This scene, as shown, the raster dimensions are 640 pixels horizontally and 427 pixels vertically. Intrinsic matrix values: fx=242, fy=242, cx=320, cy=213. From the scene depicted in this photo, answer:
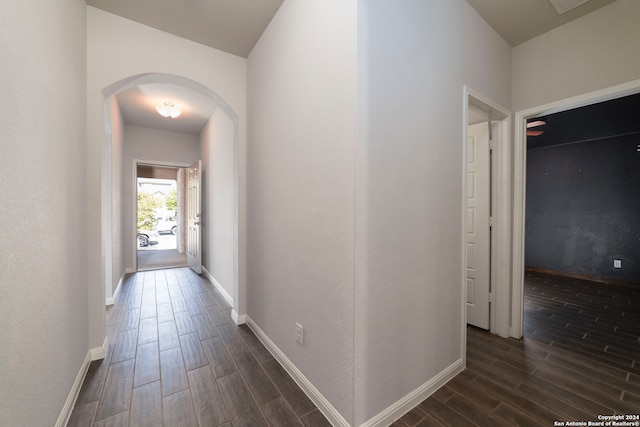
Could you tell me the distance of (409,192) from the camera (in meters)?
1.46

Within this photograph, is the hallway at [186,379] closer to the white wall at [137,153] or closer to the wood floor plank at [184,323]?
the wood floor plank at [184,323]

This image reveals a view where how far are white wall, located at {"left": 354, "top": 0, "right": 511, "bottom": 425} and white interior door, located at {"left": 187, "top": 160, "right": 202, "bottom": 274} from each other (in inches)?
158

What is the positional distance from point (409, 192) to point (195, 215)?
4.61m

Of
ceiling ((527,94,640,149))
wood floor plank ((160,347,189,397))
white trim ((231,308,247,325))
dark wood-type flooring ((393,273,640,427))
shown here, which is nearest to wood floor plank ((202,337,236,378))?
wood floor plank ((160,347,189,397))

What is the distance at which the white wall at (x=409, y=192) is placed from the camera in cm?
126

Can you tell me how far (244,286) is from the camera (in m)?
2.61

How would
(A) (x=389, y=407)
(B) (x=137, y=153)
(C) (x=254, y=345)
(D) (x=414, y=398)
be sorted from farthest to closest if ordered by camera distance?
(B) (x=137, y=153) → (C) (x=254, y=345) → (D) (x=414, y=398) → (A) (x=389, y=407)

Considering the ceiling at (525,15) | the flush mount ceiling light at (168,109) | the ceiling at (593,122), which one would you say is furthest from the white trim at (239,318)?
the ceiling at (593,122)

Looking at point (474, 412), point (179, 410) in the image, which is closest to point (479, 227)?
point (474, 412)

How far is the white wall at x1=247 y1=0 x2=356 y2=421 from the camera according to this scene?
1293 mm

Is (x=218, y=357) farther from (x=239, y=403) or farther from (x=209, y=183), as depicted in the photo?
(x=209, y=183)

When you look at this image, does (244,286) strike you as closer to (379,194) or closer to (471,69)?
(379,194)

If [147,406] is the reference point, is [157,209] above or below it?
above

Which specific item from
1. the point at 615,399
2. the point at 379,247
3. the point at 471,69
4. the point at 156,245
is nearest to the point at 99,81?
the point at 379,247
